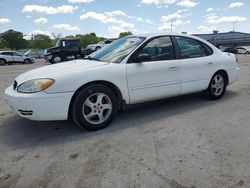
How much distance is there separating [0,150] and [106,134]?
143 centimetres

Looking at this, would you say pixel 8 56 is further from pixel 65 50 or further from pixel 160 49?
pixel 160 49

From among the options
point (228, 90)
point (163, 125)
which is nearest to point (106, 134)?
point (163, 125)

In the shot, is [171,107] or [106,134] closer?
[106,134]

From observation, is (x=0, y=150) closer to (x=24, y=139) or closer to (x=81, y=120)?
(x=24, y=139)

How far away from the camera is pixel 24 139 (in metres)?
3.60

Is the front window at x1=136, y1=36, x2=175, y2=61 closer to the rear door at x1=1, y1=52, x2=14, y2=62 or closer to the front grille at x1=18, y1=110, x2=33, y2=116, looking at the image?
the front grille at x1=18, y1=110, x2=33, y2=116

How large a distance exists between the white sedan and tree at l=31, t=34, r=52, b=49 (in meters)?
79.2

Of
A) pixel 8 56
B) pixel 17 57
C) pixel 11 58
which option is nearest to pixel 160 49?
pixel 8 56

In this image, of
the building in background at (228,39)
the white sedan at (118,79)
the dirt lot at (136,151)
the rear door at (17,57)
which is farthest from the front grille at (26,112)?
the building in background at (228,39)

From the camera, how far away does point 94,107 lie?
12.4 ft

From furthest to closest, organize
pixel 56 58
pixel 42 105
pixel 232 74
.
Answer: pixel 56 58
pixel 232 74
pixel 42 105

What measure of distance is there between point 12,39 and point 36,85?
2944 inches

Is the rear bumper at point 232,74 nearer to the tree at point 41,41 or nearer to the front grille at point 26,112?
the front grille at point 26,112

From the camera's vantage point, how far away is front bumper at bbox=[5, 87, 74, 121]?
11.2 ft
